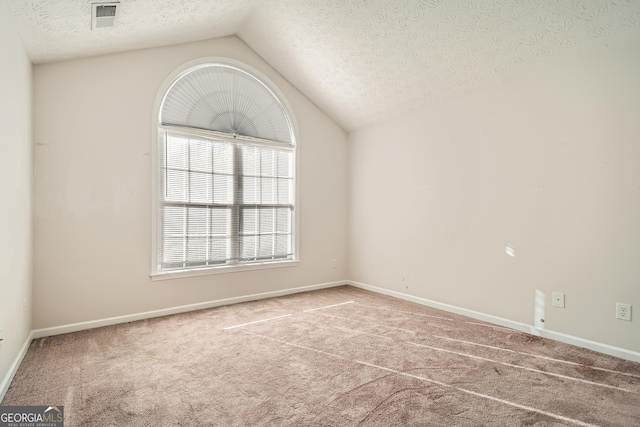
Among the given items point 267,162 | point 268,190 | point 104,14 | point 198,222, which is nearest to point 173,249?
point 198,222

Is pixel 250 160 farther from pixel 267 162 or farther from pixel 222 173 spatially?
pixel 222 173

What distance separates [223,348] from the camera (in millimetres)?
2668

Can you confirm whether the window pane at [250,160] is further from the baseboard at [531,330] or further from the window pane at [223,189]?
the baseboard at [531,330]

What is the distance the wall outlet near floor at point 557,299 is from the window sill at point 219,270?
2819 millimetres

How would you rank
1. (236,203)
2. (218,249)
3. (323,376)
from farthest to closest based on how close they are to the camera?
(236,203) → (218,249) → (323,376)

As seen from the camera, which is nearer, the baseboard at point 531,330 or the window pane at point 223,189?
the baseboard at point 531,330

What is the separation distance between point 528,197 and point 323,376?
2.36 metres

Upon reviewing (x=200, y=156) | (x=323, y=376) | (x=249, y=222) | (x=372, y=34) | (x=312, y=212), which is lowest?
(x=323, y=376)

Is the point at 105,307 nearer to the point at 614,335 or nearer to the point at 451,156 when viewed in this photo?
the point at 451,156

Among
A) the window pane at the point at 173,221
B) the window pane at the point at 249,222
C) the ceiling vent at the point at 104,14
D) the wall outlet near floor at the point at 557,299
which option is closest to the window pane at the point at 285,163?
the window pane at the point at 249,222

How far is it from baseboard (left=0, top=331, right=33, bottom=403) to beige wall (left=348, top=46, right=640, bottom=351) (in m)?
3.63

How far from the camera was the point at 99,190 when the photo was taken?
3.16 m

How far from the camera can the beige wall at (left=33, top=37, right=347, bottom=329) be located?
2.93 metres

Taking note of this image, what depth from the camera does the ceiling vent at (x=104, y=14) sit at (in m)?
2.33
